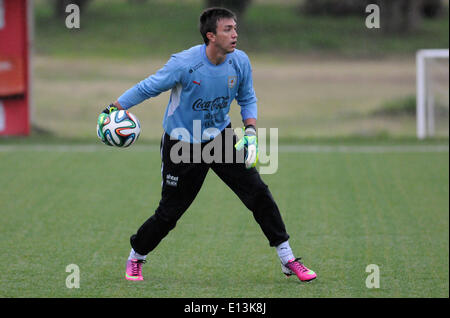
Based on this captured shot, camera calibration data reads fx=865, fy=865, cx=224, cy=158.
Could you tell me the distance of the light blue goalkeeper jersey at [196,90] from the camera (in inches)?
232

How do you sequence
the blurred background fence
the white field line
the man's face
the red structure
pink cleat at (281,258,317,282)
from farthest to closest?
the blurred background fence, the red structure, the white field line, pink cleat at (281,258,317,282), the man's face

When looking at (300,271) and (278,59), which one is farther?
(278,59)

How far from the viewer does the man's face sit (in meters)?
5.88

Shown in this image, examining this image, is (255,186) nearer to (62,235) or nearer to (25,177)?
(62,235)

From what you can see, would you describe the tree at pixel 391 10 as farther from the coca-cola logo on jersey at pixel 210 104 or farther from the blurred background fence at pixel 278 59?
the coca-cola logo on jersey at pixel 210 104

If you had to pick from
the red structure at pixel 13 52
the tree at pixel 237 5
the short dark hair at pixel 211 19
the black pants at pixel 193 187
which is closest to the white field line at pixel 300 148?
the red structure at pixel 13 52

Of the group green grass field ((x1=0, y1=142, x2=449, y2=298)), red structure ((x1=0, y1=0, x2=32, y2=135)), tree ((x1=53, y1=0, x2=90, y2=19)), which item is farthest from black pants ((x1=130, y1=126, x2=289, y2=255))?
tree ((x1=53, y1=0, x2=90, y2=19))

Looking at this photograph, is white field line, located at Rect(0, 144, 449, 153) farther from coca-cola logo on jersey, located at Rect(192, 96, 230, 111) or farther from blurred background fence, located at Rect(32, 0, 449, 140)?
coca-cola logo on jersey, located at Rect(192, 96, 230, 111)

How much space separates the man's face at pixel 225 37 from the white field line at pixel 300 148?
8.11 meters

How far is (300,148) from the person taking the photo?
14.5 metres

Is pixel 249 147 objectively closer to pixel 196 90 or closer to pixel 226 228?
pixel 196 90

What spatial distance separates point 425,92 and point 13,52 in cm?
740

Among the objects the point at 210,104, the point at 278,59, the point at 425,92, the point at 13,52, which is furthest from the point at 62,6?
the point at 210,104
